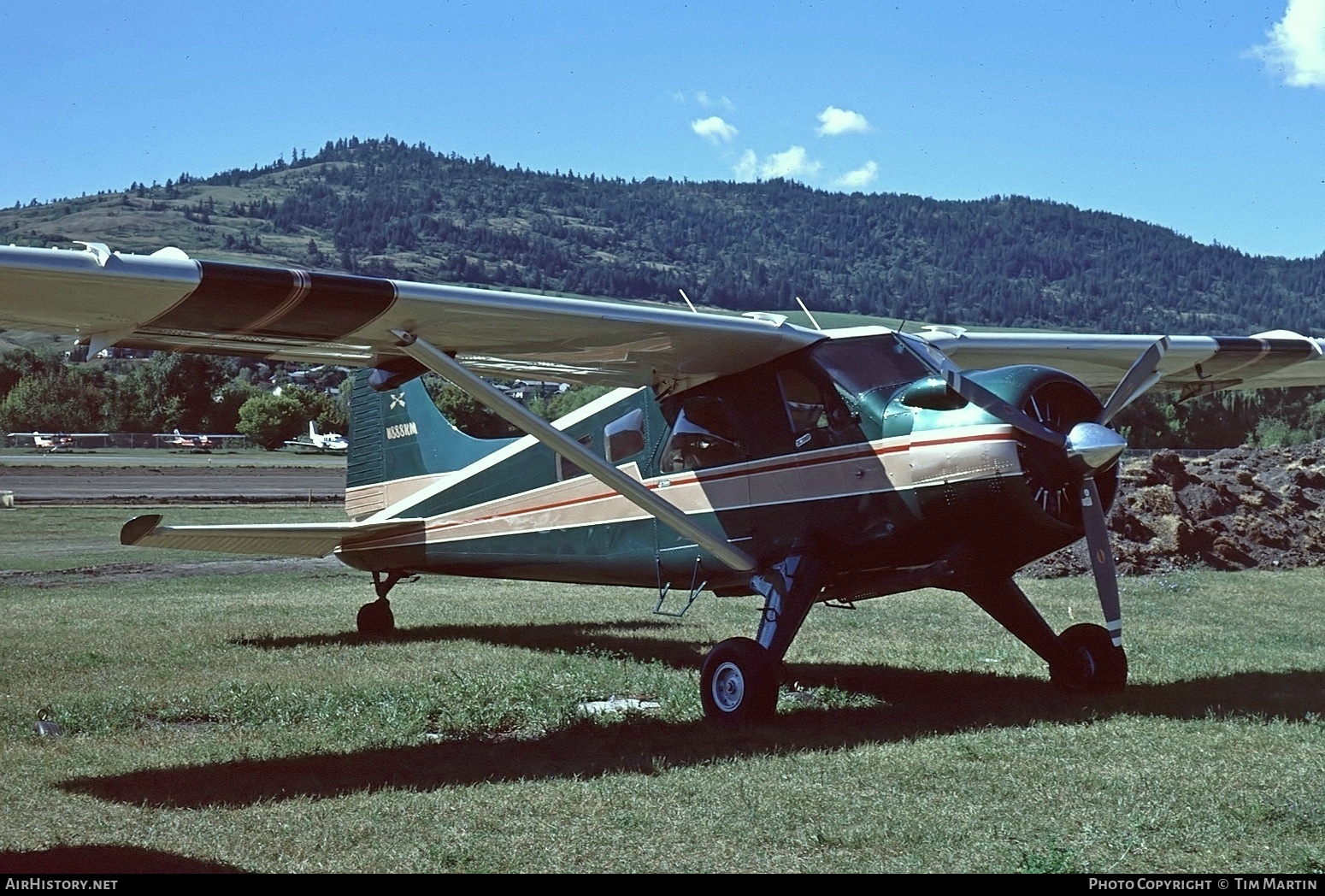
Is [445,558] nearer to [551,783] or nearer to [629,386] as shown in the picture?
[629,386]

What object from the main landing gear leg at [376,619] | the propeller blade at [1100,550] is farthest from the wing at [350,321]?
the main landing gear leg at [376,619]

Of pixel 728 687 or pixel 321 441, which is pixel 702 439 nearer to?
pixel 728 687

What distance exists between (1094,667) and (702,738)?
3245mm

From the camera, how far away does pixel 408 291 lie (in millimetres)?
7754

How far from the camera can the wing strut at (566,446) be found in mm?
8070

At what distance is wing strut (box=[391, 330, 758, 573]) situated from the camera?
807cm

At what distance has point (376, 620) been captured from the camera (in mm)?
13094

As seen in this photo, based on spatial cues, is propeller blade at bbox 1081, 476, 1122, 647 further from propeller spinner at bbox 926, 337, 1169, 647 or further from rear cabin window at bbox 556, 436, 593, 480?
rear cabin window at bbox 556, 436, 593, 480

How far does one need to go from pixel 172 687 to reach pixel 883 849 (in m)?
6.50

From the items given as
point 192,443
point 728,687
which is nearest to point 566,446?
point 728,687

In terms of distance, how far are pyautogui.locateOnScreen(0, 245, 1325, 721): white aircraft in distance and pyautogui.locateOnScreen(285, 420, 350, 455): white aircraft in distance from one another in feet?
236

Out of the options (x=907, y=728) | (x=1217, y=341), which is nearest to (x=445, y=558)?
(x=907, y=728)
